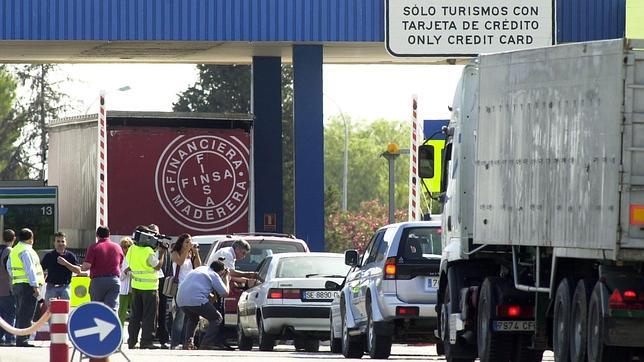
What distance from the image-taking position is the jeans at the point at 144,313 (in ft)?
89.5

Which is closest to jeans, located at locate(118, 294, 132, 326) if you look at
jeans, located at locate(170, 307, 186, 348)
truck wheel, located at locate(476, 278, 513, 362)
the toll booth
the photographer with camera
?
the photographer with camera

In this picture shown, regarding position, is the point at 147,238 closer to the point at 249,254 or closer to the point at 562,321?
the point at 249,254

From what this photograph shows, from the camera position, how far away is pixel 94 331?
16.0m

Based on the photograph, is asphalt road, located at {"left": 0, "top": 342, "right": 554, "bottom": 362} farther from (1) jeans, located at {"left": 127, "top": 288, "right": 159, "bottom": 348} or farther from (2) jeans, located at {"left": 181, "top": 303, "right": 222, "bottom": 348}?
(1) jeans, located at {"left": 127, "top": 288, "right": 159, "bottom": 348}

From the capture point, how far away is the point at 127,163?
31.3 meters

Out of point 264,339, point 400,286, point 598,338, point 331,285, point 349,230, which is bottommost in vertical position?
point 349,230

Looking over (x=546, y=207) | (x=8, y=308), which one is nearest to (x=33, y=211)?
(x=8, y=308)

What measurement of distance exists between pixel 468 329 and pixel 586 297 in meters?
3.69

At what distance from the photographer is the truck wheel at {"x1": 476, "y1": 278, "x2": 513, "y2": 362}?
755 inches

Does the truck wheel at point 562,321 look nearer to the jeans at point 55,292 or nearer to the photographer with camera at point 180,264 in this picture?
the photographer with camera at point 180,264

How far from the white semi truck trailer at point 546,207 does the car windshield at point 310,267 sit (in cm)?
520

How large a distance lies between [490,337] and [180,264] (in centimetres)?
924

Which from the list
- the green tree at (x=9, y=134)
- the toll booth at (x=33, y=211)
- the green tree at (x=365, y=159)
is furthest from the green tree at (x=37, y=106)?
the toll booth at (x=33, y=211)

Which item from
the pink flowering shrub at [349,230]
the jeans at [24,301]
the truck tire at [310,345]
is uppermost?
the jeans at [24,301]
